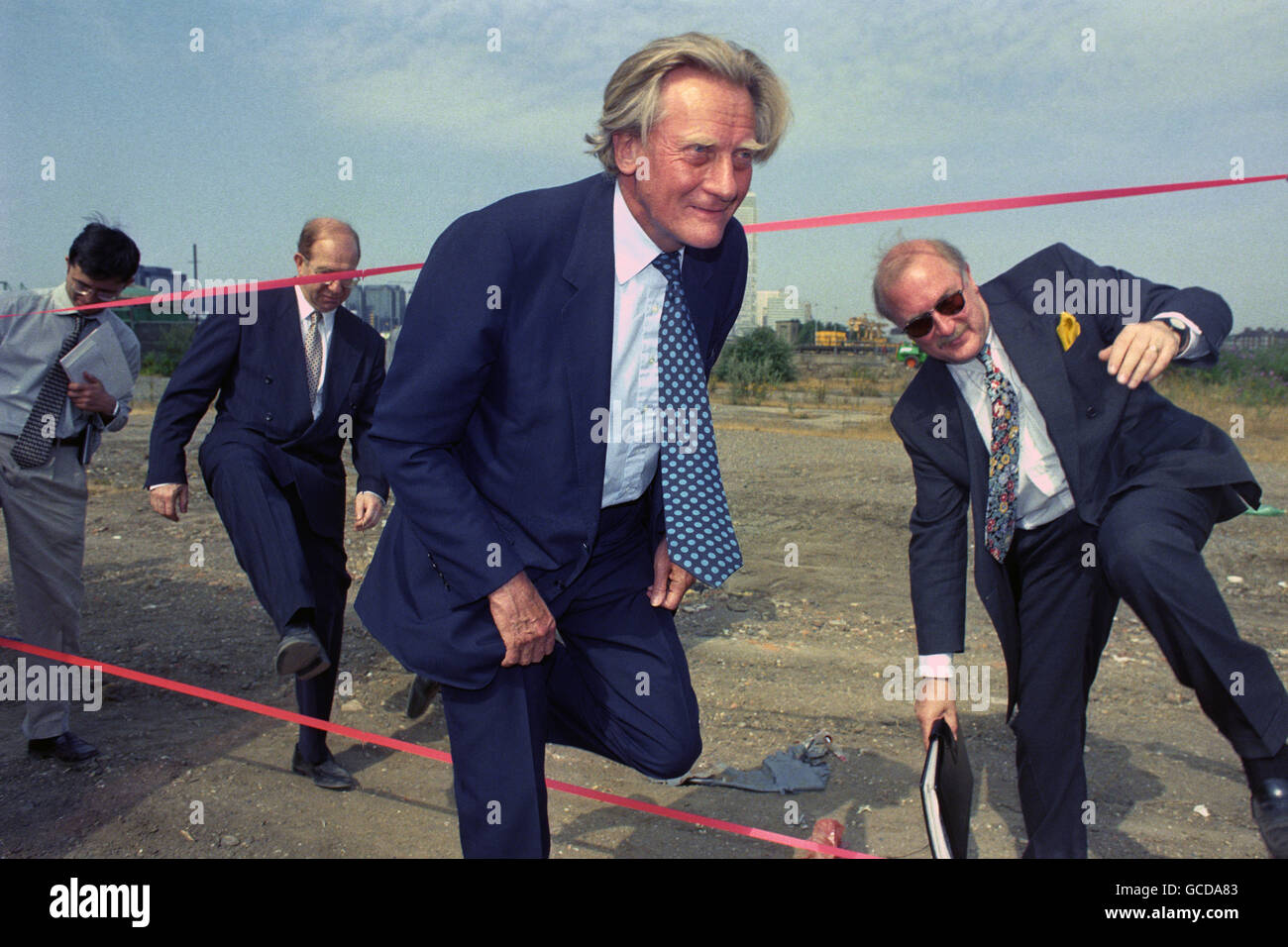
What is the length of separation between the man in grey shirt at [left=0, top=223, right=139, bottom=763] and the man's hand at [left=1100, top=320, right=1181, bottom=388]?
13.1ft

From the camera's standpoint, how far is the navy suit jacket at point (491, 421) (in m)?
2.32

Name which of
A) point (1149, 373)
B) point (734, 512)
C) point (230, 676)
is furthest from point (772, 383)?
point (1149, 373)

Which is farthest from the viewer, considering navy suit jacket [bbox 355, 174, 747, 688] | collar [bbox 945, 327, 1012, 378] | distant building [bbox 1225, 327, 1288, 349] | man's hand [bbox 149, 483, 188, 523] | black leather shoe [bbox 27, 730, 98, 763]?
distant building [bbox 1225, 327, 1288, 349]

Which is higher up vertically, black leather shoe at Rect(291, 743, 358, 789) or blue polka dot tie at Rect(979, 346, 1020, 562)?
blue polka dot tie at Rect(979, 346, 1020, 562)

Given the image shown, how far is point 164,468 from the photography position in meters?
4.23

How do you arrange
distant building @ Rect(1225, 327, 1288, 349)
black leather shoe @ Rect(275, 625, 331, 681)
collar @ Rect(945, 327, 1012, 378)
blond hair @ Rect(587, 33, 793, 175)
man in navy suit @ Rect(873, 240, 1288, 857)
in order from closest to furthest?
blond hair @ Rect(587, 33, 793, 175)
man in navy suit @ Rect(873, 240, 1288, 857)
collar @ Rect(945, 327, 1012, 378)
black leather shoe @ Rect(275, 625, 331, 681)
distant building @ Rect(1225, 327, 1288, 349)

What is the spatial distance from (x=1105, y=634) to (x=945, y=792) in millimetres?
1045

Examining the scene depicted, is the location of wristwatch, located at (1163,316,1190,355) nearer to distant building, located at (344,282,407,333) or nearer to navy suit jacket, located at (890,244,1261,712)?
navy suit jacket, located at (890,244,1261,712)

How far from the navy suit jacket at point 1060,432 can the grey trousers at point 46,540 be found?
3.65 m

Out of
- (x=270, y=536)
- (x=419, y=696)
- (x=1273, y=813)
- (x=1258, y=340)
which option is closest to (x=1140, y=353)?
(x=1273, y=813)

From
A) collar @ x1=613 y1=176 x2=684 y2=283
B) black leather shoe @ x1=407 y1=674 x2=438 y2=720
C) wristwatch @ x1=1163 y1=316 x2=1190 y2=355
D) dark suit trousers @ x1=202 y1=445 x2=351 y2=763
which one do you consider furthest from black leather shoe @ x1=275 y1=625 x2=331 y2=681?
wristwatch @ x1=1163 y1=316 x2=1190 y2=355

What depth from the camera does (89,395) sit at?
4723 mm

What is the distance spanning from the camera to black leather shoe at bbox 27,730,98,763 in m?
4.47

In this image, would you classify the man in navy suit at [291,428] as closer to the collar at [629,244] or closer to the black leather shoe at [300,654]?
the black leather shoe at [300,654]
